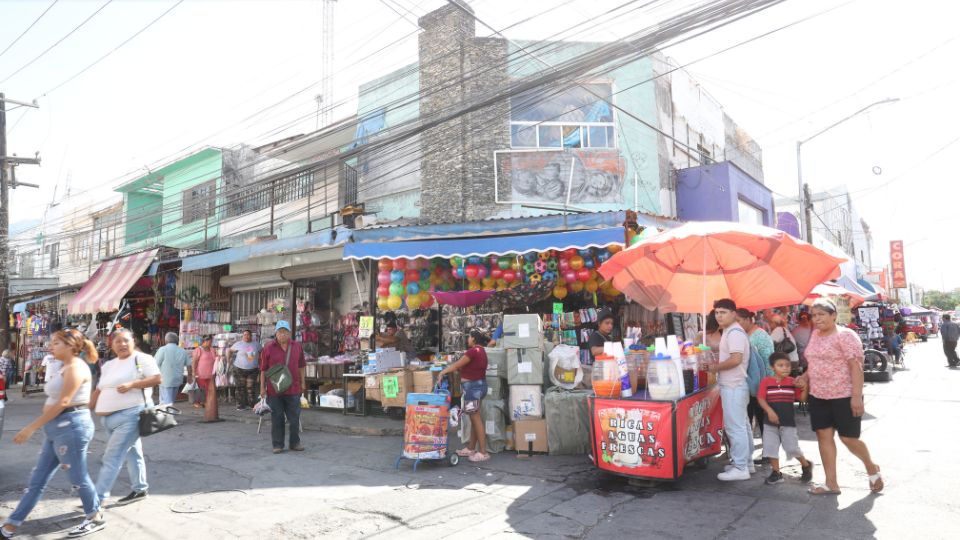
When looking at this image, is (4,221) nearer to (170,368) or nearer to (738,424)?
(170,368)

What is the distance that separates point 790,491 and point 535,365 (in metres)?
3.44

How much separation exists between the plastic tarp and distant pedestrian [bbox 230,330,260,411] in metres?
7.47

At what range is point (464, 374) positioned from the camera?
764 cm

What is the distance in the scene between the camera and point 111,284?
15.2 meters

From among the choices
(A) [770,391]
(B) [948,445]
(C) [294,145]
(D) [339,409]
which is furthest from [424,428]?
(C) [294,145]

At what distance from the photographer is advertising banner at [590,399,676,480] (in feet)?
18.7

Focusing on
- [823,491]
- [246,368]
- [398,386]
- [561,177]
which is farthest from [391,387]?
[823,491]

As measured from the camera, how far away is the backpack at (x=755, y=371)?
6.52 meters

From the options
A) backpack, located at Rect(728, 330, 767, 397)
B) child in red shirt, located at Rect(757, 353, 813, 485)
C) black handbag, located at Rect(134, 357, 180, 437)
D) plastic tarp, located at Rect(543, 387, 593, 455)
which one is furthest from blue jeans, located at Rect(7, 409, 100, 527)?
backpack, located at Rect(728, 330, 767, 397)

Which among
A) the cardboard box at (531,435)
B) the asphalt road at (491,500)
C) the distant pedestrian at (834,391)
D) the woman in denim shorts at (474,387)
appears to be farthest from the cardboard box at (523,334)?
the distant pedestrian at (834,391)

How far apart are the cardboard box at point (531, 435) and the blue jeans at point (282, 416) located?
10.8 ft

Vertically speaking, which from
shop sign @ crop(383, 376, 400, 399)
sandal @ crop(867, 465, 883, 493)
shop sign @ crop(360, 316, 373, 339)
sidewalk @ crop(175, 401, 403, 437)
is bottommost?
sidewalk @ crop(175, 401, 403, 437)

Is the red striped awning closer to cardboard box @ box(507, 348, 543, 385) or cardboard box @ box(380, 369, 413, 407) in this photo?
cardboard box @ box(380, 369, 413, 407)

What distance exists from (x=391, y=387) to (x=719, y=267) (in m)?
5.91
